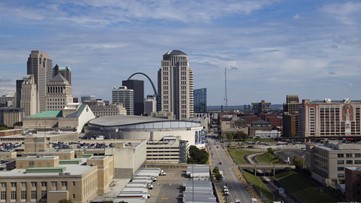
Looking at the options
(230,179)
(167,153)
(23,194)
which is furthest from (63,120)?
(23,194)

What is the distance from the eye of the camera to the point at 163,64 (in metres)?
167

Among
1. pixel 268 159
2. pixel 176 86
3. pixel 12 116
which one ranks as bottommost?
pixel 268 159

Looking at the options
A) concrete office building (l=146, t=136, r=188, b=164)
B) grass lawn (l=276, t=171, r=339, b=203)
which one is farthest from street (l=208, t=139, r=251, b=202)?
grass lawn (l=276, t=171, r=339, b=203)

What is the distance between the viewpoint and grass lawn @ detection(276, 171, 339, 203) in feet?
185

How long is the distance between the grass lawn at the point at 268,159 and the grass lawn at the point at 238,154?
3.19 metres

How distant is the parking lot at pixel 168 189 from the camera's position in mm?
53344

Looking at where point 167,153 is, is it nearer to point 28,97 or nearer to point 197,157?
point 197,157

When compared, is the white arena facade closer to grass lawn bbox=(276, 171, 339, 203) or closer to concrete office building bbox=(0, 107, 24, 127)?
grass lawn bbox=(276, 171, 339, 203)

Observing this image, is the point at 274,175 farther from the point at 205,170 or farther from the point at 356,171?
the point at 356,171

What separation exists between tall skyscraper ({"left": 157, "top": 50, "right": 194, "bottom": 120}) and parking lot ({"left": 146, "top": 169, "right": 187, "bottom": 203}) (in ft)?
297

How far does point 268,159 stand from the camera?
99688 millimetres

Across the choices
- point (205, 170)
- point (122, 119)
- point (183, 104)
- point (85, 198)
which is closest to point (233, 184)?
point (205, 170)

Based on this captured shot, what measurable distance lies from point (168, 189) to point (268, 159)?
4308 cm

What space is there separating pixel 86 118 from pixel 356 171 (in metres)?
86.3
